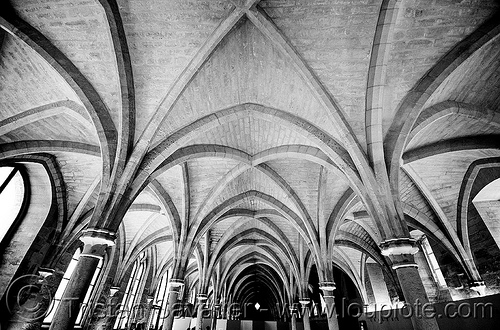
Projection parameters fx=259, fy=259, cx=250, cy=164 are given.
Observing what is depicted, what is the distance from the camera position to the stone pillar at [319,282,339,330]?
34.4ft

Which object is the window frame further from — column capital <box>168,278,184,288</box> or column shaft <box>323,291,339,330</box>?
column shaft <box>323,291,339,330</box>

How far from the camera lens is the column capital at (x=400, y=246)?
5930mm

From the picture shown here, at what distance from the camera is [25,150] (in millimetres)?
9500

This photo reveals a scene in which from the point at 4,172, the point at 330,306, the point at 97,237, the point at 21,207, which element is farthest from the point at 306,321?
the point at 4,172

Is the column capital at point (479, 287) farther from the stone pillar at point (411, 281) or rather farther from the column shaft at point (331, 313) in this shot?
the stone pillar at point (411, 281)

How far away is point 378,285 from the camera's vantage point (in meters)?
18.9

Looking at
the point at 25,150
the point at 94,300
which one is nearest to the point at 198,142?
the point at 25,150

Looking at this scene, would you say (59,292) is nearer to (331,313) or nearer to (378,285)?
(331,313)

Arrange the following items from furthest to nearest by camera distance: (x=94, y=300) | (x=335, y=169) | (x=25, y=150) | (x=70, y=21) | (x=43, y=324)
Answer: (x=94, y=300), (x=43, y=324), (x=25, y=150), (x=335, y=169), (x=70, y=21)

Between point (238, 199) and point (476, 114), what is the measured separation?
10.1 meters

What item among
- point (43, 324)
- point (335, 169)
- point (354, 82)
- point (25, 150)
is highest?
point (354, 82)

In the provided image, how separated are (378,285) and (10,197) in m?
22.4

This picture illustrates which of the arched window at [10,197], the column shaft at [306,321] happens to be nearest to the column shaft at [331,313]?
the column shaft at [306,321]

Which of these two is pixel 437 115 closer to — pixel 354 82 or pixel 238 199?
pixel 354 82
